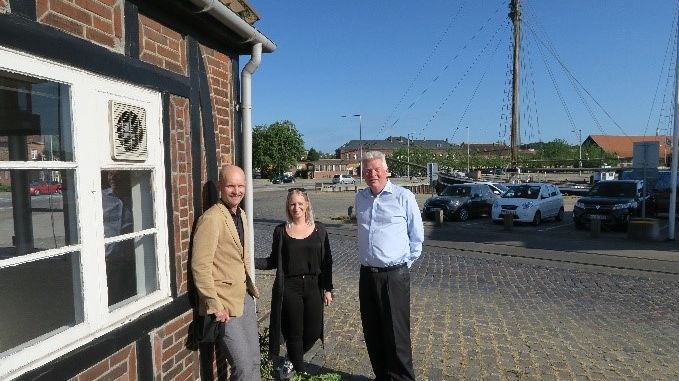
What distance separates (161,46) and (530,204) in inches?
633

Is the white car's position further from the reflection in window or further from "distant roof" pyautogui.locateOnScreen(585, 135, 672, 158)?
"distant roof" pyautogui.locateOnScreen(585, 135, 672, 158)

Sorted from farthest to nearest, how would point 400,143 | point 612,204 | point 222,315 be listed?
point 400,143 → point 612,204 → point 222,315

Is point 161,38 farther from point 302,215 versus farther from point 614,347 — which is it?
point 614,347

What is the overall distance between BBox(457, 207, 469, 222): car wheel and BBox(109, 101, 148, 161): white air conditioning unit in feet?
55.7

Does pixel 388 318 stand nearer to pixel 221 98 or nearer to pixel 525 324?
pixel 221 98

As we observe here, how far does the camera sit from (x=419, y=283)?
829 centimetres

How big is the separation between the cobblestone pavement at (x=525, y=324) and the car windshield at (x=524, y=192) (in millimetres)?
8526

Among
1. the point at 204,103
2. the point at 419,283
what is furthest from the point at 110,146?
the point at 419,283

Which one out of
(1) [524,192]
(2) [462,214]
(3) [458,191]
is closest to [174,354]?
(2) [462,214]

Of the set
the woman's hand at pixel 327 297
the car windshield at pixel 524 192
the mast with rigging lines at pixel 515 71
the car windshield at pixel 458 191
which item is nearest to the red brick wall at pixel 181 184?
the woman's hand at pixel 327 297

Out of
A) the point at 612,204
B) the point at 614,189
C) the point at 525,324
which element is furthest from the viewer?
the point at 614,189

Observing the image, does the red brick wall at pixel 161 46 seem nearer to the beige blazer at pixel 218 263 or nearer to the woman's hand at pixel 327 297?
the beige blazer at pixel 218 263

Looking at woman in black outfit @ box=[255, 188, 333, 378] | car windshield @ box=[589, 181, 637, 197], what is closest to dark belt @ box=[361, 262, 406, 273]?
woman in black outfit @ box=[255, 188, 333, 378]

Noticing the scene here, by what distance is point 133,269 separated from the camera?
3.06 m
